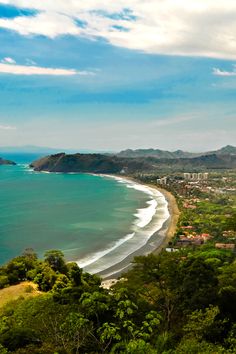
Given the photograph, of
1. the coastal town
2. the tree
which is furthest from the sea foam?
the tree

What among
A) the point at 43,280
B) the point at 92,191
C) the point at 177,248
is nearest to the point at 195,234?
the point at 177,248

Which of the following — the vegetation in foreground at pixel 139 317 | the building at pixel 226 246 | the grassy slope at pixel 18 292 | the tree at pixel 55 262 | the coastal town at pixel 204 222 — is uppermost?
the vegetation in foreground at pixel 139 317

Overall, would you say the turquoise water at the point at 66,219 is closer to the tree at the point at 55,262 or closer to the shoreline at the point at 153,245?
the shoreline at the point at 153,245

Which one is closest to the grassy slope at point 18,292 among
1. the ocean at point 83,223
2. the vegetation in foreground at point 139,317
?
the vegetation in foreground at point 139,317

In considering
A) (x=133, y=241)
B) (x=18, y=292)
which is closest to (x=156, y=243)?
(x=133, y=241)

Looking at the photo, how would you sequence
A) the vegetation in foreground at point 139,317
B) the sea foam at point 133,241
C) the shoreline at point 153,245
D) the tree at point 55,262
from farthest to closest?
1. the sea foam at point 133,241
2. the shoreline at point 153,245
3. the tree at point 55,262
4. the vegetation in foreground at point 139,317

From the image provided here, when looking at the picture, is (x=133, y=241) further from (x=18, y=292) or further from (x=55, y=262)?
(x=18, y=292)

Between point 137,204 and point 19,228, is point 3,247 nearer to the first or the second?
point 19,228
